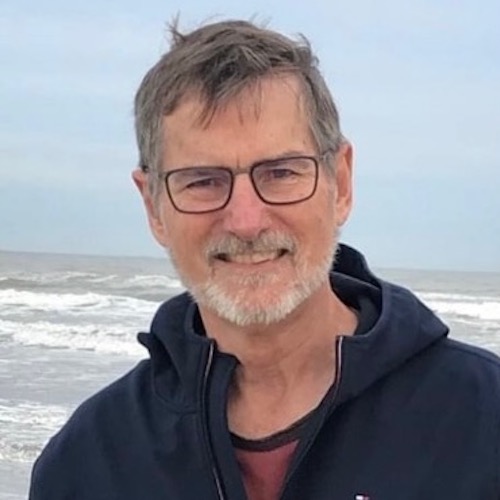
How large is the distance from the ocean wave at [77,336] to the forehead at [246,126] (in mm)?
13008

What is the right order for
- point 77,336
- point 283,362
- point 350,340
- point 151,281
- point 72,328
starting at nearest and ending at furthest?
point 350,340
point 283,362
point 77,336
point 72,328
point 151,281

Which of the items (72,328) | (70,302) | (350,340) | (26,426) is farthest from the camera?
(70,302)

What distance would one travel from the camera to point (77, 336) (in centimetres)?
1783

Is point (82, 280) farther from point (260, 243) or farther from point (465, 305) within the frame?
point (260, 243)

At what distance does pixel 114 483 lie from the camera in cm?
267

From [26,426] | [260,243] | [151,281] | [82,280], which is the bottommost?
[82,280]

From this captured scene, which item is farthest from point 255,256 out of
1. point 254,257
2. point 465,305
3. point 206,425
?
point 465,305

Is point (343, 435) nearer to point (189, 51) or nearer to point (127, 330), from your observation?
point (189, 51)

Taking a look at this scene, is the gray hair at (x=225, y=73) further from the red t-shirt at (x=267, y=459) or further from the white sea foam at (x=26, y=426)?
the white sea foam at (x=26, y=426)

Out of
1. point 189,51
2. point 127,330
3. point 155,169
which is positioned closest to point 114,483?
point 155,169

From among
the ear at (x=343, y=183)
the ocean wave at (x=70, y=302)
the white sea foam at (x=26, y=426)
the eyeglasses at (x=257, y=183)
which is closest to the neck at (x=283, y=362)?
the ear at (x=343, y=183)

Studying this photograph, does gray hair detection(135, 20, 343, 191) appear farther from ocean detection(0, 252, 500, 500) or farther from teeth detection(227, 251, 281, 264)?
ocean detection(0, 252, 500, 500)

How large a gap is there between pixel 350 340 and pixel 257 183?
41 cm

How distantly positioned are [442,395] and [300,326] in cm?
34
